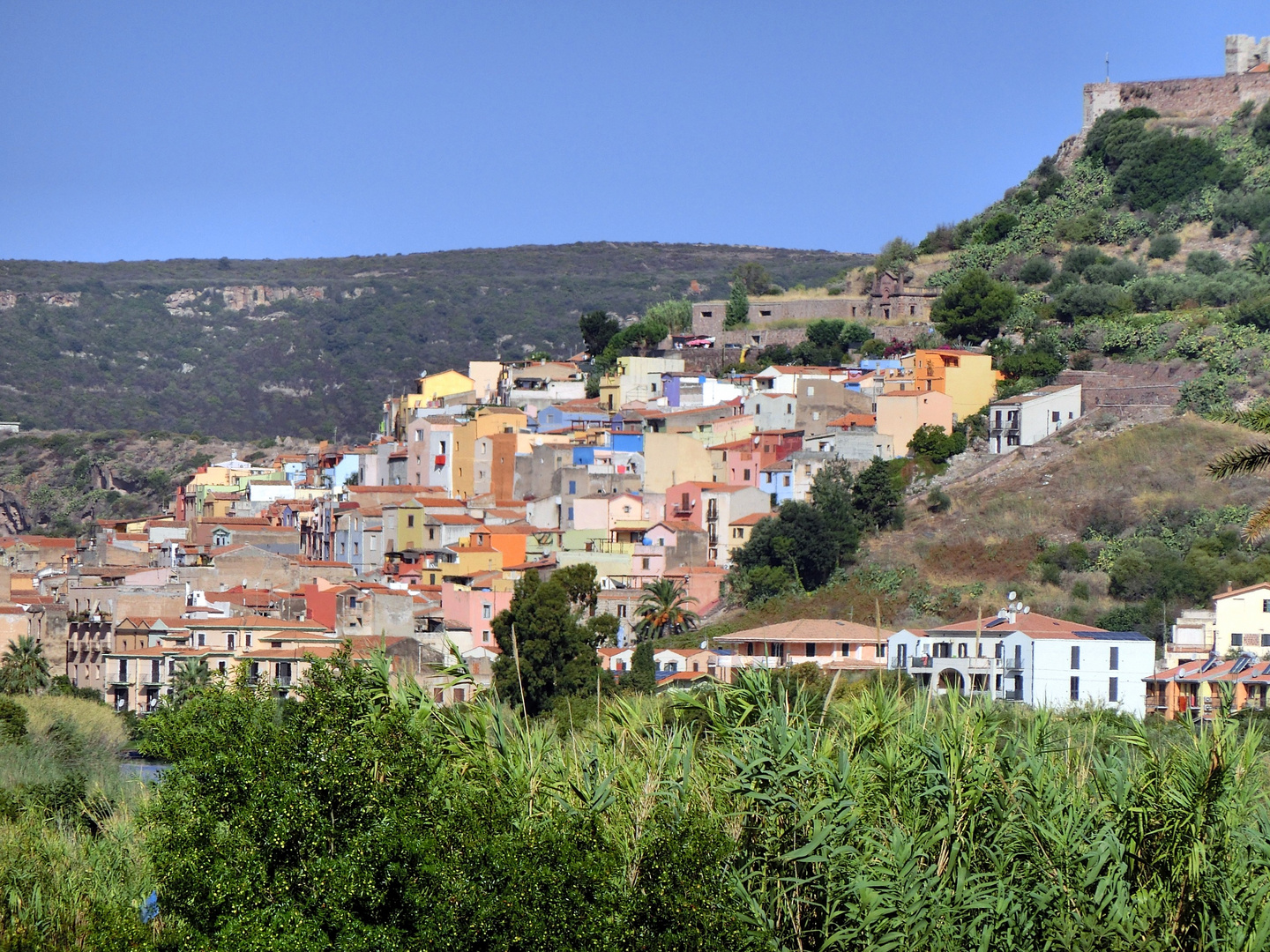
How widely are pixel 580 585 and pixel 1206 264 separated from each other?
3033 cm

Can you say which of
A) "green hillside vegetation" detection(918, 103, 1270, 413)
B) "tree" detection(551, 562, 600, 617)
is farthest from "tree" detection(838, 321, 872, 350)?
"tree" detection(551, 562, 600, 617)

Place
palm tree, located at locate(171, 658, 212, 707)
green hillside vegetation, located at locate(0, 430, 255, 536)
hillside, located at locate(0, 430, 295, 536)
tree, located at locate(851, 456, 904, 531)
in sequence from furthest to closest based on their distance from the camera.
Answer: green hillside vegetation, located at locate(0, 430, 255, 536) → hillside, located at locate(0, 430, 295, 536) → tree, located at locate(851, 456, 904, 531) → palm tree, located at locate(171, 658, 212, 707)

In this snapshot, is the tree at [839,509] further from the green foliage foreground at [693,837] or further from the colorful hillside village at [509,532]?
the green foliage foreground at [693,837]

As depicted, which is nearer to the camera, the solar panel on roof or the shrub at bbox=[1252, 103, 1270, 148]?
the solar panel on roof

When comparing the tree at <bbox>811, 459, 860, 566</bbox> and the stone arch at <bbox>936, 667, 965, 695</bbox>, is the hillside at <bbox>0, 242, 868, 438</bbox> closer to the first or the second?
the tree at <bbox>811, 459, 860, 566</bbox>

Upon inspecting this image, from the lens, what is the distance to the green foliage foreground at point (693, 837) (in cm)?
1557

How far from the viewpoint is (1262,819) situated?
16.7m

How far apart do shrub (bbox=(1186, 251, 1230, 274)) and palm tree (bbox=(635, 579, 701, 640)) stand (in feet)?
89.8

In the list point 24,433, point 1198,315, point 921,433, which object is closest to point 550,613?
point 921,433

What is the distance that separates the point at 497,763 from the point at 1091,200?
193 ft

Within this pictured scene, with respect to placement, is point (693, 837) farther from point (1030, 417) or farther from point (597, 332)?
point (597, 332)

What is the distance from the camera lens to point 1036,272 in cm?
6750

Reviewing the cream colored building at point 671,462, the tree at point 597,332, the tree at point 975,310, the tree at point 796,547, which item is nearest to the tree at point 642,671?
the tree at point 796,547

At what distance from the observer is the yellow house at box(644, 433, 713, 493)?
184 ft
